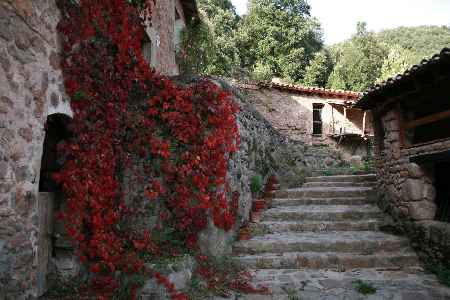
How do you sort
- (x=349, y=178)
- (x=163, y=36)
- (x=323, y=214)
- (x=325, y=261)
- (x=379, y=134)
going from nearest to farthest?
(x=325, y=261), (x=323, y=214), (x=379, y=134), (x=163, y=36), (x=349, y=178)

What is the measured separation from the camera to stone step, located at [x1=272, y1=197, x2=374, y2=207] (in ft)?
25.6

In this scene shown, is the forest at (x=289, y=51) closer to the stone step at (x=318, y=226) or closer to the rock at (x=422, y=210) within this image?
the stone step at (x=318, y=226)

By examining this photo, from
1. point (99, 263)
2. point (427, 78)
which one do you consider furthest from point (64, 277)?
point (427, 78)

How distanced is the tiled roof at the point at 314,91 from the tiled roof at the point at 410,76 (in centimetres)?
1023

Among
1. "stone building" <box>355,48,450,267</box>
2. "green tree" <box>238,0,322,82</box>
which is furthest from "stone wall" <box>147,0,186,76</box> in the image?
"green tree" <box>238,0,322,82</box>

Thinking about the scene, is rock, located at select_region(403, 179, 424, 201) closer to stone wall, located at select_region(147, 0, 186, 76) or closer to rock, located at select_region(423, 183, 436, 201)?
rock, located at select_region(423, 183, 436, 201)

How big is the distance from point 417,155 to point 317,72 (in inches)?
683

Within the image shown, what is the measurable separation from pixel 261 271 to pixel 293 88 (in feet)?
44.1

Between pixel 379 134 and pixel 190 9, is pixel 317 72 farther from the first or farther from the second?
pixel 379 134

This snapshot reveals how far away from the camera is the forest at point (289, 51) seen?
70.3 ft

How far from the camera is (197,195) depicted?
475 cm

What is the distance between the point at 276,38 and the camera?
2294 cm

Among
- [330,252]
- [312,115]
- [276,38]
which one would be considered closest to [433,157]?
[330,252]

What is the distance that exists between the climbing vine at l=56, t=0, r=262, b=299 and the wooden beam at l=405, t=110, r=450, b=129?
329cm
